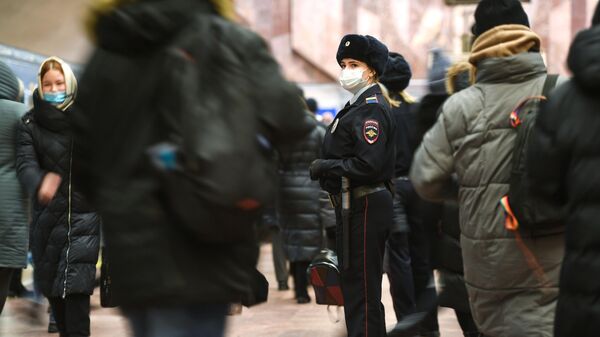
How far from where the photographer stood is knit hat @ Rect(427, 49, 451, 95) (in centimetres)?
596

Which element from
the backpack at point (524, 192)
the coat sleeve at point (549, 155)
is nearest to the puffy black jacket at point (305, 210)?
the backpack at point (524, 192)

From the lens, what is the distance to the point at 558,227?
407cm

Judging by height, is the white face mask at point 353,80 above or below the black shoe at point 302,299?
above

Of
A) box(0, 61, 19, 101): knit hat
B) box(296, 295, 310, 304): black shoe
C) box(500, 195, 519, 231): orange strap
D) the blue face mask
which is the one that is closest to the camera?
box(500, 195, 519, 231): orange strap

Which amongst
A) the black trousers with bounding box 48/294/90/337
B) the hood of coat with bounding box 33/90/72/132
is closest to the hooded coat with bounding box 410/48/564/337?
the hood of coat with bounding box 33/90/72/132

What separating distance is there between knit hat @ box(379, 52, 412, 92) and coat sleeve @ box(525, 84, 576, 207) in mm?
4176

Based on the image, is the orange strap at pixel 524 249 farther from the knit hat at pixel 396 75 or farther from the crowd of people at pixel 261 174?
the knit hat at pixel 396 75

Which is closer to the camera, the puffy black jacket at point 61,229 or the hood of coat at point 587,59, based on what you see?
the hood of coat at point 587,59

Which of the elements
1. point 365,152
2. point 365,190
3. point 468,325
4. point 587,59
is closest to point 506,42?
point 587,59

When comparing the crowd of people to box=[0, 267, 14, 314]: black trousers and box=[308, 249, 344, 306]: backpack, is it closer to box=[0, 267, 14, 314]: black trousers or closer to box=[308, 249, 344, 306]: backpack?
box=[0, 267, 14, 314]: black trousers

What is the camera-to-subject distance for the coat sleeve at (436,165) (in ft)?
14.4

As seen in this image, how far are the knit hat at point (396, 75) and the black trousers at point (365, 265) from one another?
221 cm

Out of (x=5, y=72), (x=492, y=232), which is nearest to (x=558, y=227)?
(x=492, y=232)

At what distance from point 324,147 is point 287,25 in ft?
49.3
